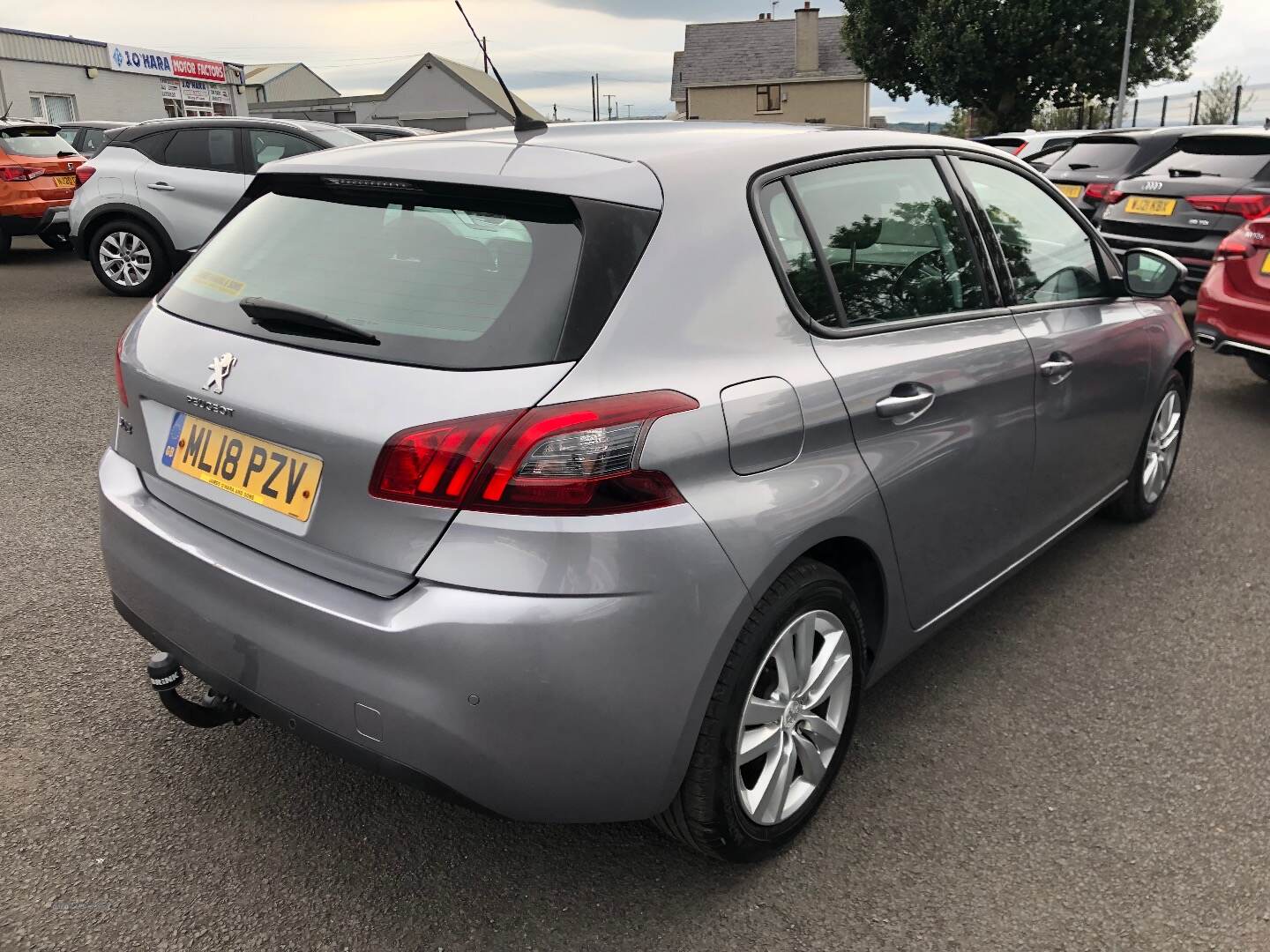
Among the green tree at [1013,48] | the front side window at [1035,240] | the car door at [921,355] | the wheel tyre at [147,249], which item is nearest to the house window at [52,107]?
the green tree at [1013,48]

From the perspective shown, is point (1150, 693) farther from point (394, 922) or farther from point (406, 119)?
point (406, 119)

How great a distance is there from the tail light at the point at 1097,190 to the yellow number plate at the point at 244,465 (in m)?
9.39

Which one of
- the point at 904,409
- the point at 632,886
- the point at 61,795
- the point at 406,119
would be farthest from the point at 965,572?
the point at 406,119

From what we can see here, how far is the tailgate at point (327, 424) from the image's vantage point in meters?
1.94

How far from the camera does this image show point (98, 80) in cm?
3738

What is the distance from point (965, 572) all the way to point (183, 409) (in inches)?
82.1

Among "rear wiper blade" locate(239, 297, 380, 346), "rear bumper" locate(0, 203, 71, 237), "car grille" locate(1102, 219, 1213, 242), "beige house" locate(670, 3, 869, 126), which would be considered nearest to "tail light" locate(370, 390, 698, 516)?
"rear wiper blade" locate(239, 297, 380, 346)

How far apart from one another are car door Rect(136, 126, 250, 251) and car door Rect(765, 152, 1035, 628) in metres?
8.48

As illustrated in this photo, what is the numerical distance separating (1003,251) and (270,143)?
8437 mm

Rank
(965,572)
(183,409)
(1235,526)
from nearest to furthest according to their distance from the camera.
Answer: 1. (183,409)
2. (965,572)
3. (1235,526)

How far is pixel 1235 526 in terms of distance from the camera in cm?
451

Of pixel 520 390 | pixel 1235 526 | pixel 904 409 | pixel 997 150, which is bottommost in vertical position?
pixel 1235 526

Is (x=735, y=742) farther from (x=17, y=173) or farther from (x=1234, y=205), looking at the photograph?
(x=17, y=173)

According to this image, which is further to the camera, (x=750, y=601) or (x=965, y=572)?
(x=965, y=572)
